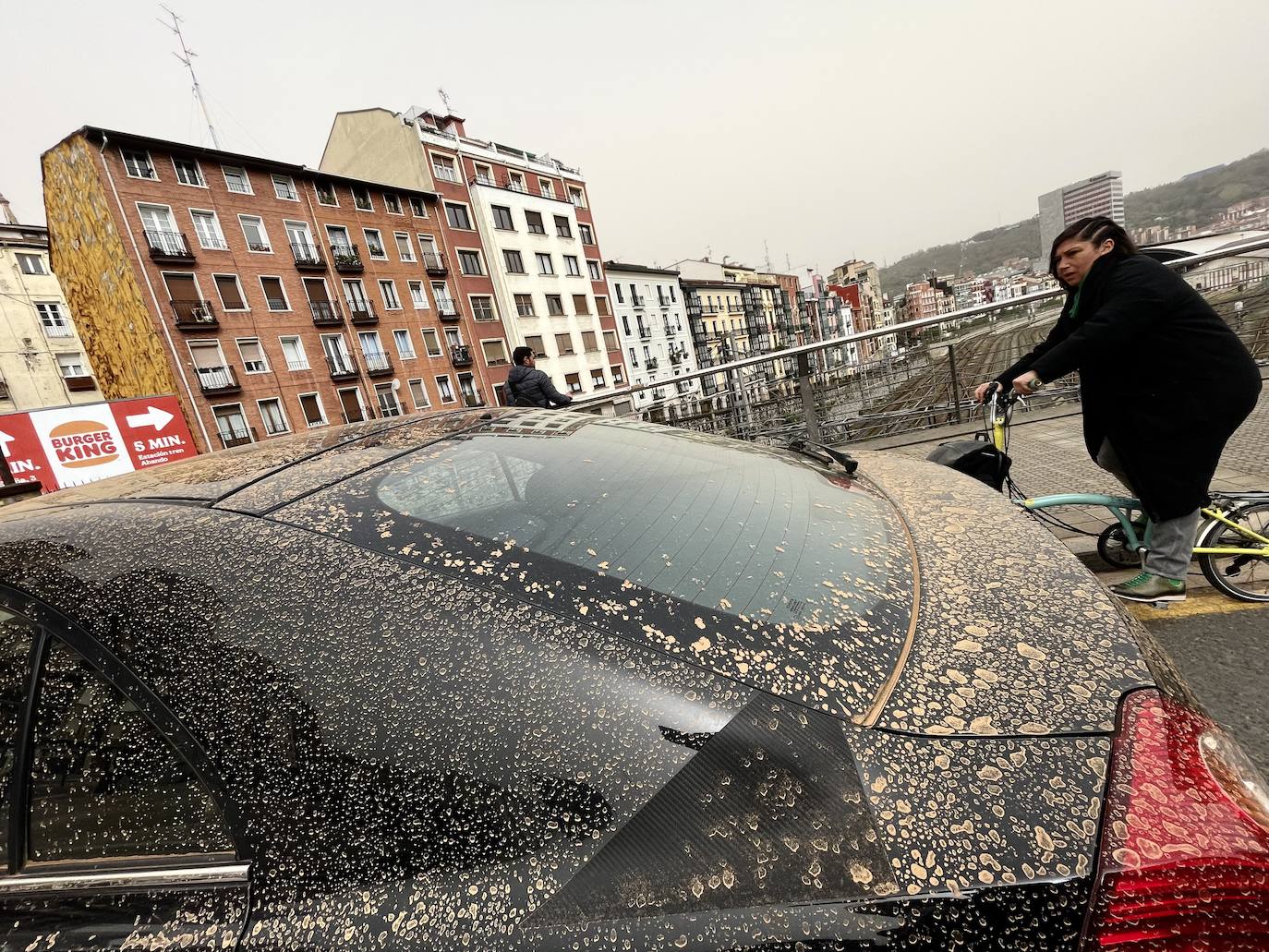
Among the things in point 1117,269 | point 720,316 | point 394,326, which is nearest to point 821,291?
point 720,316

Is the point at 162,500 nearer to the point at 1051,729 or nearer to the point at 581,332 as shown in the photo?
the point at 1051,729

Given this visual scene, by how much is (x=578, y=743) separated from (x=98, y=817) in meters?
0.89

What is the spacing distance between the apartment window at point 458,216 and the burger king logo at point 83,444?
22.2 metres

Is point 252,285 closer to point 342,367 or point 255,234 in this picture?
point 255,234

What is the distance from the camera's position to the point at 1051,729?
2.43ft

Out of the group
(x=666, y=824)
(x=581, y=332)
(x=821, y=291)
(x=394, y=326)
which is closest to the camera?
(x=666, y=824)

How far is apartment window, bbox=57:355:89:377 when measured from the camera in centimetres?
2719

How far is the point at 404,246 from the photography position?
98.0 ft

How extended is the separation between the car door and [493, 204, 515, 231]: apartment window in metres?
36.9

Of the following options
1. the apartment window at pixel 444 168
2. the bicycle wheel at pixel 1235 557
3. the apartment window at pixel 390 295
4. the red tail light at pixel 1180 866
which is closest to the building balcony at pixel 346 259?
the apartment window at pixel 390 295

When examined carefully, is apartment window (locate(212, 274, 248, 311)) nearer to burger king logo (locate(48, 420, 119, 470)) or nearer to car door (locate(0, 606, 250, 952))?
burger king logo (locate(48, 420, 119, 470))

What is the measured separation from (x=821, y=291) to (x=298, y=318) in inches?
3667

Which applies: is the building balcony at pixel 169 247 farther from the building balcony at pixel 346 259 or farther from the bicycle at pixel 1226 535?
the bicycle at pixel 1226 535

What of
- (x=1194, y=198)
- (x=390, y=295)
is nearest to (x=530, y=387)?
(x=390, y=295)
